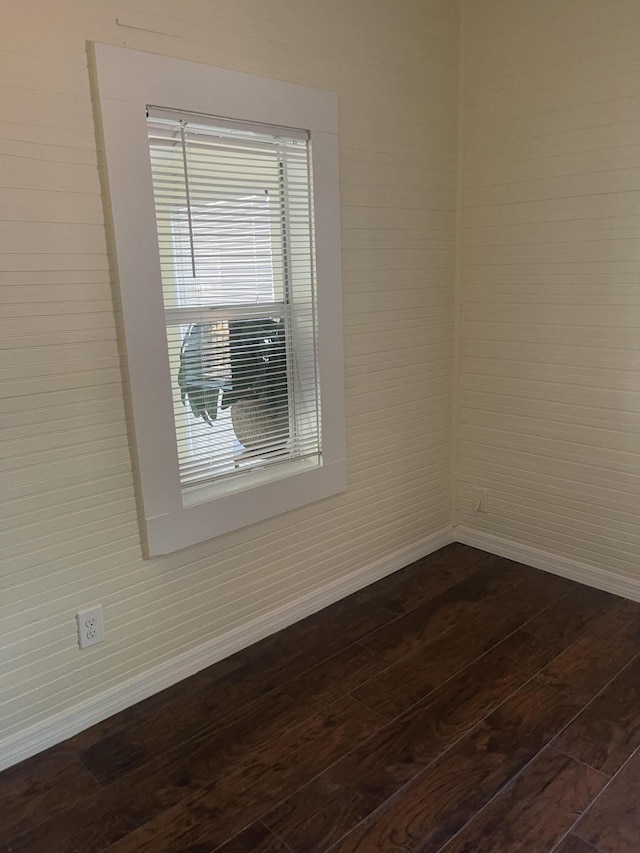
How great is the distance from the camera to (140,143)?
5.98 feet

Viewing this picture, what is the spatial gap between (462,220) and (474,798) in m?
2.33

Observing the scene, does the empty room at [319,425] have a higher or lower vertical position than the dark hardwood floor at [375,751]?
higher

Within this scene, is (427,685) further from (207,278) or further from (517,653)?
(207,278)

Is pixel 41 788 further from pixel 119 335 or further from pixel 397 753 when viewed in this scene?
pixel 119 335

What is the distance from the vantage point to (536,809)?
1.65m

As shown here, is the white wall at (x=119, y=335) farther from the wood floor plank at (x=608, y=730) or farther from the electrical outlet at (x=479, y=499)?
the wood floor plank at (x=608, y=730)

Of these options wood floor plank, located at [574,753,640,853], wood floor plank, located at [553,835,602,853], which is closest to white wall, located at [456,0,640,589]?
wood floor plank, located at [574,753,640,853]

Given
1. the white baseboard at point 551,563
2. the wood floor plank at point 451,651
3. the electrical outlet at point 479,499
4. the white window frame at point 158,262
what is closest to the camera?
the white window frame at point 158,262

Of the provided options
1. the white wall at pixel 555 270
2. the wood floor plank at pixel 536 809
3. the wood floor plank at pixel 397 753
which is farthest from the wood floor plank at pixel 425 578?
the wood floor plank at pixel 536 809

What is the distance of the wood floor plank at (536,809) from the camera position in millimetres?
1555

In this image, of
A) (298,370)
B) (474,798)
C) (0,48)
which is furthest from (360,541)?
(0,48)

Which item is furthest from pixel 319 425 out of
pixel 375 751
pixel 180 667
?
pixel 375 751

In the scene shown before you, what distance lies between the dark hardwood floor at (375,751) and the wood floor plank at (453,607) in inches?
0.5

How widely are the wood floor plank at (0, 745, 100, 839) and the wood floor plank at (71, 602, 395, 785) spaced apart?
40 mm
